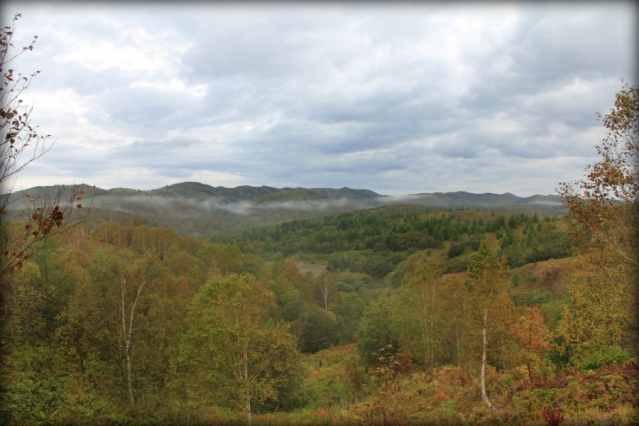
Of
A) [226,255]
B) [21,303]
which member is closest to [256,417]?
[21,303]

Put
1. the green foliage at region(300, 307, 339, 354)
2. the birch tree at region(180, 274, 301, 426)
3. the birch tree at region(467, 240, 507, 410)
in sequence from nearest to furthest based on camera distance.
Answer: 1. the birch tree at region(467, 240, 507, 410)
2. the birch tree at region(180, 274, 301, 426)
3. the green foliage at region(300, 307, 339, 354)

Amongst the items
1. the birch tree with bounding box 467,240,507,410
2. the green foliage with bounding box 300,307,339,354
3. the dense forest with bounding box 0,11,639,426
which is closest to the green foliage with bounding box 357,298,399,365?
→ the dense forest with bounding box 0,11,639,426

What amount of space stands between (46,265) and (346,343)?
37.6 meters

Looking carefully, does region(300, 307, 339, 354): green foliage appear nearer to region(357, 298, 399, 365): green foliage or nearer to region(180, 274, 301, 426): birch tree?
region(357, 298, 399, 365): green foliage

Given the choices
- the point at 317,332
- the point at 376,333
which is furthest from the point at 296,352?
the point at 317,332

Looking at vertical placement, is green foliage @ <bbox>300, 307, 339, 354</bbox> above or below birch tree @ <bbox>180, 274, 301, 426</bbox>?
below

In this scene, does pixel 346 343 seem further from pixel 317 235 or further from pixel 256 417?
pixel 317 235

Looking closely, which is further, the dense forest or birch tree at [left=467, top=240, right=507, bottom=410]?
birch tree at [left=467, top=240, right=507, bottom=410]

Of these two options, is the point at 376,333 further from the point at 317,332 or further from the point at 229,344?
the point at 317,332

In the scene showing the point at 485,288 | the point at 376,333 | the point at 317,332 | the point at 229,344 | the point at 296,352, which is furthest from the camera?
the point at 317,332

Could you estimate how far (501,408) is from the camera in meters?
11.4

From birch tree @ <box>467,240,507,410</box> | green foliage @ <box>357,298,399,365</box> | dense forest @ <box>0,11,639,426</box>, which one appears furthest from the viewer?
green foliage @ <box>357,298,399,365</box>

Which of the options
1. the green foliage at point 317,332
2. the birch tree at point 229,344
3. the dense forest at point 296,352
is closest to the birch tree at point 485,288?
the dense forest at point 296,352

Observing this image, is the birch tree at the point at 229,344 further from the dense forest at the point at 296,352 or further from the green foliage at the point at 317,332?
the green foliage at the point at 317,332
